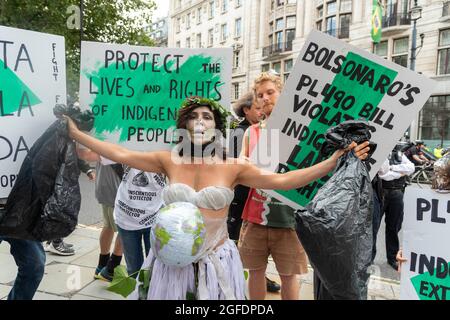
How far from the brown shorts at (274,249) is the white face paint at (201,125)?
0.94 m

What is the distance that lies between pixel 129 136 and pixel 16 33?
84cm

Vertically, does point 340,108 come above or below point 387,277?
above

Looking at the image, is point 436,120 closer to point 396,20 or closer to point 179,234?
point 396,20

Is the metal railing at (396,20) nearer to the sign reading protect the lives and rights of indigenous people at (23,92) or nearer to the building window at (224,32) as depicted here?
the building window at (224,32)

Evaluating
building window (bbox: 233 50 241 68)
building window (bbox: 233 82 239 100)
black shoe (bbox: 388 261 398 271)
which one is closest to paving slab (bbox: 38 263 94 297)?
black shoe (bbox: 388 261 398 271)

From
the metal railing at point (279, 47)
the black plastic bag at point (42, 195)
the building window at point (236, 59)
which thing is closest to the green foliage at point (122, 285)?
the black plastic bag at point (42, 195)

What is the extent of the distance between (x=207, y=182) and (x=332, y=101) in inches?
35.1

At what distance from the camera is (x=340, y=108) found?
2.23 metres

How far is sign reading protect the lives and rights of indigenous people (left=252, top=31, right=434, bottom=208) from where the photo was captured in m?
2.13

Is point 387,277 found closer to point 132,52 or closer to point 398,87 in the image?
point 398,87

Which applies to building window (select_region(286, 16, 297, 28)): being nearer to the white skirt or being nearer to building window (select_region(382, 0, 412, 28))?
building window (select_region(382, 0, 412, 28))

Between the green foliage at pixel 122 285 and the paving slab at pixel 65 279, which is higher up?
→ the green foliage at pixel 122 285

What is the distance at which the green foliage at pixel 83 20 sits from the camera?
13398 mm
